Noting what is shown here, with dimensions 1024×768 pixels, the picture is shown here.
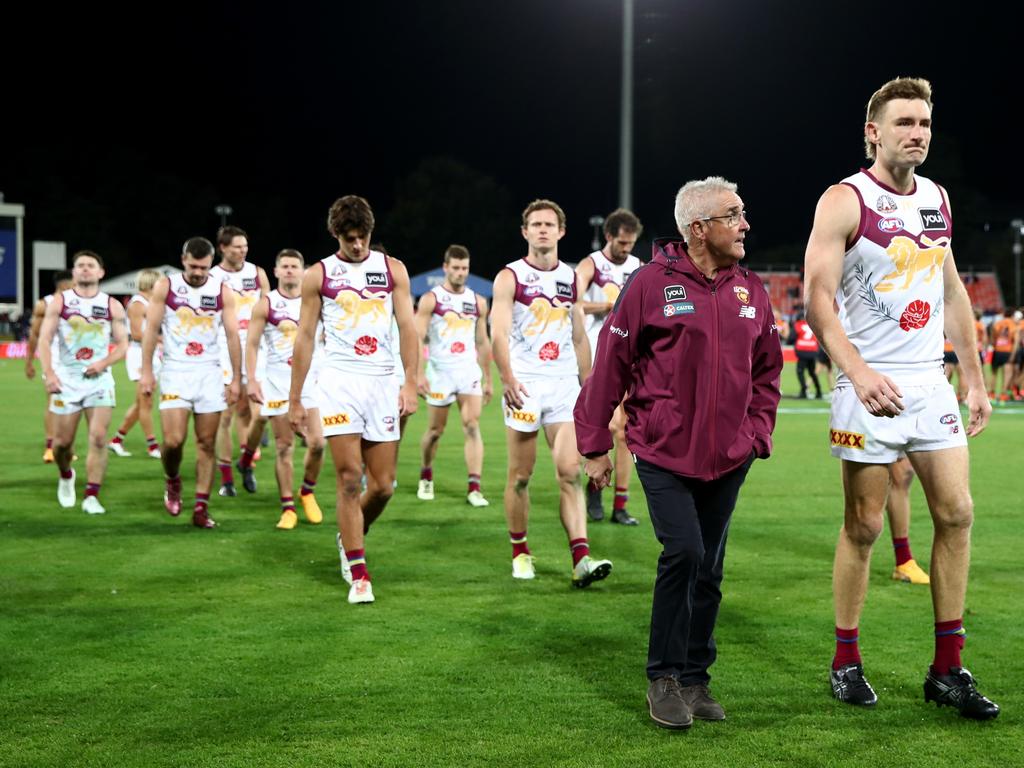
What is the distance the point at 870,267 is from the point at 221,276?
23.4 ft

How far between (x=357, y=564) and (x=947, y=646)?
3.41 meters

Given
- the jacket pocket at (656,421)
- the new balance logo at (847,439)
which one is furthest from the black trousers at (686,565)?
the new balance logo at (847,439)

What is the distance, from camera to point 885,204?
15.7ft

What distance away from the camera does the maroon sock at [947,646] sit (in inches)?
191

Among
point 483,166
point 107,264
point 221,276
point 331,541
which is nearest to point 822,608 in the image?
Answer: point 331,541

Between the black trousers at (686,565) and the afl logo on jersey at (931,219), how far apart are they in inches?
48.4

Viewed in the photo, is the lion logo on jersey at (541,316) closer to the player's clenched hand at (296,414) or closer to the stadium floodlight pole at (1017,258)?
the player's clenched hand at (296,414)

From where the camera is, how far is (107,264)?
8438 centimetres

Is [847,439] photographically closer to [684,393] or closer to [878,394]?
[878,394]

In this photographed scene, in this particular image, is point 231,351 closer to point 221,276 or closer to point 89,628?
point 221,276

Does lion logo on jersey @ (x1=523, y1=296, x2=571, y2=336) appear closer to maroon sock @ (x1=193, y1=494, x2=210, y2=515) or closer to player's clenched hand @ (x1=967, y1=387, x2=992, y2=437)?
player's clenched hand @ (x1=967, y1=387, x2=992, y2=437)

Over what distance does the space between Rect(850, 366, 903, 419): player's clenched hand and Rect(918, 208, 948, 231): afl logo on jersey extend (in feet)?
2.44

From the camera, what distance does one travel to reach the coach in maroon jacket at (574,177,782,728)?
4582mm

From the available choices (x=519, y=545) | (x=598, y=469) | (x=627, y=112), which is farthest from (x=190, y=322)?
(x=627, y=112)
